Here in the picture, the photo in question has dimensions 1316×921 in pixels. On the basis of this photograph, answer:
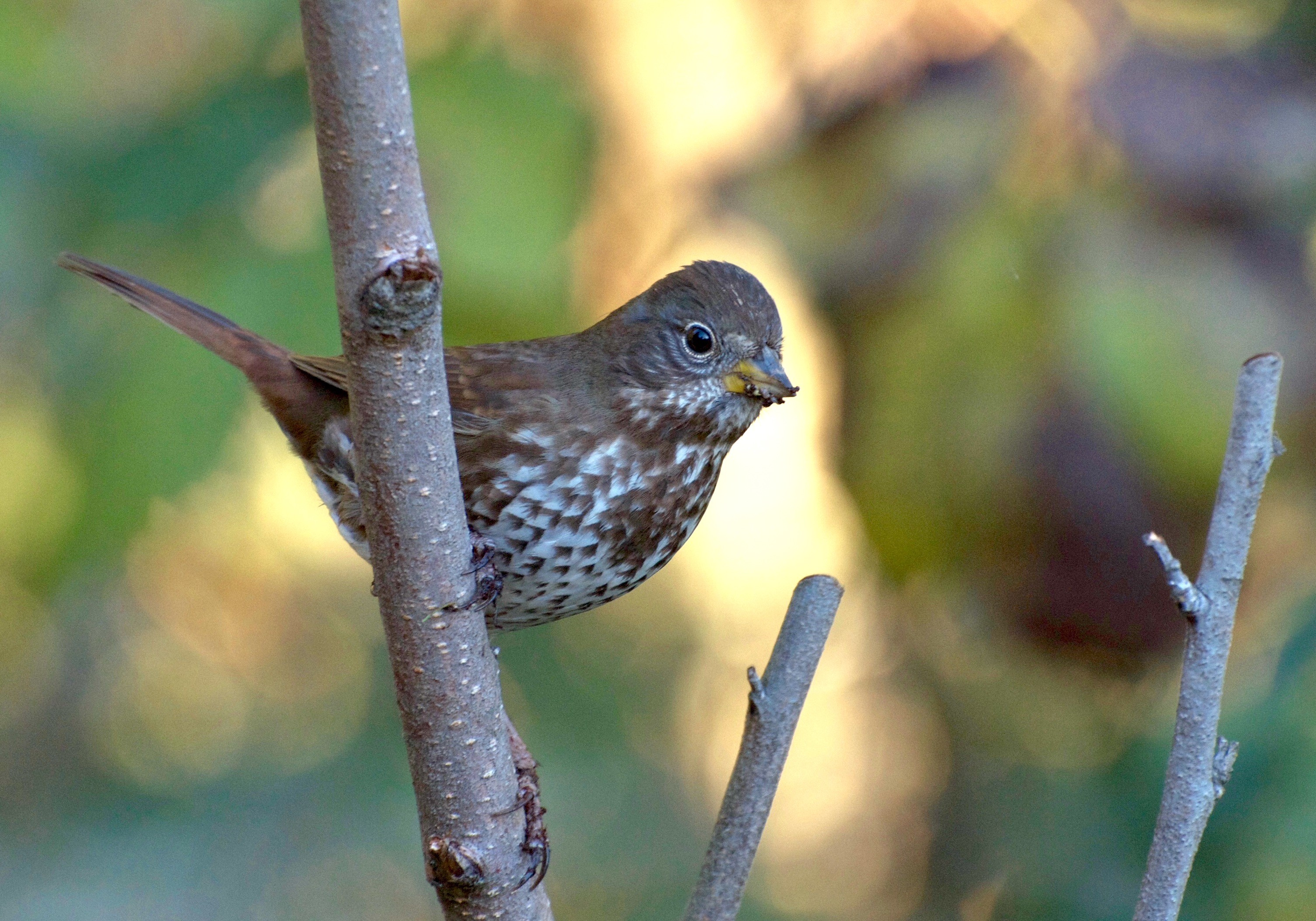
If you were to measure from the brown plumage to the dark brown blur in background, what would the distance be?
0.41 feet

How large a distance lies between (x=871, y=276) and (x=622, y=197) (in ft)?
2.32

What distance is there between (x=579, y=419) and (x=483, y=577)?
844mm

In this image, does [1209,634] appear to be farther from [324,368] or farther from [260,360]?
[260,360]

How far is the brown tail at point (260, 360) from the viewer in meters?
2.46

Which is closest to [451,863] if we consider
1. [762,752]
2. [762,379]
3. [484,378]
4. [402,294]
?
[762,752]

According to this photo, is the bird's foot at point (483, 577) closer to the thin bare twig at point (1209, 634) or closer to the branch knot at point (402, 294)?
the branch knot at point (402, 294)

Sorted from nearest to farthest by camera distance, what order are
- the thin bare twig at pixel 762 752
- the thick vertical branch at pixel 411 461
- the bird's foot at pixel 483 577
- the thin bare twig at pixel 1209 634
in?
the thick vertical branch at pixel 411 461 < the thin bare twig at pixel 1209 634 < the bird's foot at pixel 483 577 < the thin bare twig at pixel 762 752

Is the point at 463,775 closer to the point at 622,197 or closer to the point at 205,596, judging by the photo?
the point at 622,197

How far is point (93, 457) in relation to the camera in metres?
2.30

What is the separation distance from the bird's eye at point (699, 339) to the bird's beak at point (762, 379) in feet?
0.25

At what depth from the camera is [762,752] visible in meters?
2.12

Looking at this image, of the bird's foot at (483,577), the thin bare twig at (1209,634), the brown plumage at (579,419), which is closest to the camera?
the thin bare twig at (1209,634)

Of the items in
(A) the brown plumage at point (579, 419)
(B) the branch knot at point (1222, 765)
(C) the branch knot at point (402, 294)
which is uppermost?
(A) the brown plumage at point (579, 419)

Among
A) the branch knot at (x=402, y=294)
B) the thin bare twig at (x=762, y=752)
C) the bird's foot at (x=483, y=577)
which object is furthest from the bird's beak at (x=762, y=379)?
the branch knot at (x=402, y=294)
